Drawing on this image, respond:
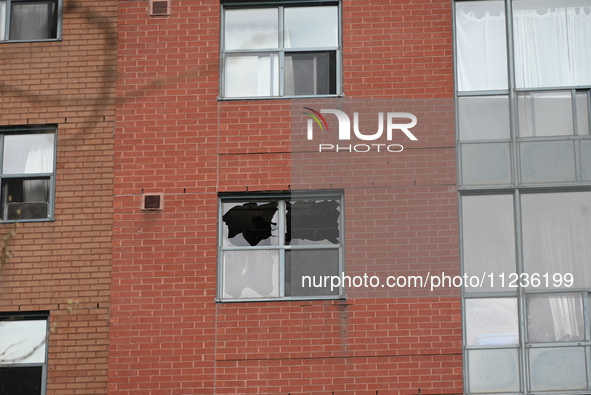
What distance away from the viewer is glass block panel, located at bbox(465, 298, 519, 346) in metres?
13.9

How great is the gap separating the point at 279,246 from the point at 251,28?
324 centimetres

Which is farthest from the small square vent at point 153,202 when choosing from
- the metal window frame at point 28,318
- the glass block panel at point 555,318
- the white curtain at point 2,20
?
the glass block panel at point 555,318

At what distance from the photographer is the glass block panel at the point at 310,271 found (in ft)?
46.7

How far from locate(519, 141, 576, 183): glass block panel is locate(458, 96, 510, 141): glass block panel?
1.31 ft

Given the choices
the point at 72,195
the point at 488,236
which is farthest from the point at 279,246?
the point at 72,195

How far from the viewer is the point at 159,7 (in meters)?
15.2

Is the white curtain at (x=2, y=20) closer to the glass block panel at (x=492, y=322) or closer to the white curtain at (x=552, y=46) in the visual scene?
the white curtain at (x=552, y=46)

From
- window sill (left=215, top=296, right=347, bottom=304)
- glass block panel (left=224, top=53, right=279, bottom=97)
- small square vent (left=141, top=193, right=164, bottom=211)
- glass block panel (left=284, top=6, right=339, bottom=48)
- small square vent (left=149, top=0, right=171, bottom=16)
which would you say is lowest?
window sill (left=215, top=296, right=347, bottom=304)

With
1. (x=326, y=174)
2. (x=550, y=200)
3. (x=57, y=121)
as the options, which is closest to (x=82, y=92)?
(x=57, y=121)

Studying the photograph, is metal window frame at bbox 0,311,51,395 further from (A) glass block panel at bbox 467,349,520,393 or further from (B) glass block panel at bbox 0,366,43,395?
(A) glass block panel at bbox 467,349,520,393

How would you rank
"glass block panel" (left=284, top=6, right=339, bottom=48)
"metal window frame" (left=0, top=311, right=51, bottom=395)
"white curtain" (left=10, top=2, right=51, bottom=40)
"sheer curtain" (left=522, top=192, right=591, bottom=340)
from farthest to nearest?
"white curtain" (left=10, top=2, right=51, bottom=40)
"glass block panel" (left=284, top=6, right=339, bottom=48)
"metal window frame" (left=0, top=311, right=51, bottom=395)
"sheer curtain" (left=522, top=192, right=591, bottom=340)

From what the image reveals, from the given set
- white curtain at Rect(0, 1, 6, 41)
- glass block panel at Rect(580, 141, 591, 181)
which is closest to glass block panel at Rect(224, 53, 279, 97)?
white curtain at Rect(0, 1, 6, 41)

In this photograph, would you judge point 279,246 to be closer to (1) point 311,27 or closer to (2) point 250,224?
(2) point 250,224

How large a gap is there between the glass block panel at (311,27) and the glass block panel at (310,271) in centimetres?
302
